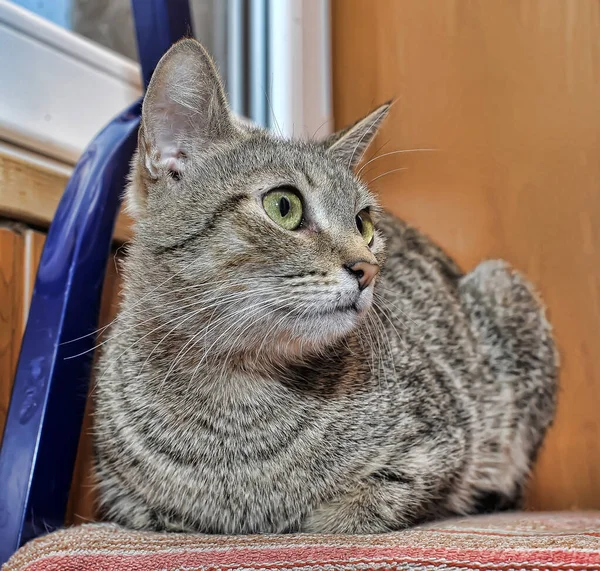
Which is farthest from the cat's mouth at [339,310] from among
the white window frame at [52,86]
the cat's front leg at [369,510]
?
the white window frame at [52,86]

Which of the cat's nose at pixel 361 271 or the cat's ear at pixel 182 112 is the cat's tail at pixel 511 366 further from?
the cat's ear at pixel 182 112

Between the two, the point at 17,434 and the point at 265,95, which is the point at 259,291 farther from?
the point at 265,95

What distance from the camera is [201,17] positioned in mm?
2270

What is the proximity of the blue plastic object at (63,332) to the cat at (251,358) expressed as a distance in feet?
0.23

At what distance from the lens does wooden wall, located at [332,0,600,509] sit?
73.4 inches

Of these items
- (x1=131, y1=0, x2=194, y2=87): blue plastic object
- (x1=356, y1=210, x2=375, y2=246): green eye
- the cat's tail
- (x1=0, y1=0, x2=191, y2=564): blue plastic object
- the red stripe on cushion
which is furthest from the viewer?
the cat's tail

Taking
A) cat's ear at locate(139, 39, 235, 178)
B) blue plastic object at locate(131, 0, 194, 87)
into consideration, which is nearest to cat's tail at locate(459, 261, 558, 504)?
cat's ear at locate(139, 39, 235, 178)

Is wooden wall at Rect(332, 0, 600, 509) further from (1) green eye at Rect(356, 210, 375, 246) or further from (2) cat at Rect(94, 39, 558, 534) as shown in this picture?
(2) cat at Rect(94, 39, 558, 534)

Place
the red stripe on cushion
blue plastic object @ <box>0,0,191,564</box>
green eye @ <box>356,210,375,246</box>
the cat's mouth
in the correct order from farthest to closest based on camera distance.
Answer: green eye @ <box>356,210,375,246</box>
blue plastic object @ <box>0,0,191,564</box>
the cat's mouth
the red stripe on cushion

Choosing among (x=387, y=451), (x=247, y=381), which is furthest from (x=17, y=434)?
(x=387, y=451)

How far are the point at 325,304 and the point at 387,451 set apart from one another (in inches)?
12.2

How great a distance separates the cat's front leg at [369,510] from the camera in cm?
103

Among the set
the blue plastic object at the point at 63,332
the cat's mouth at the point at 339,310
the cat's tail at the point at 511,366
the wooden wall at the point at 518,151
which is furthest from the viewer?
the wooden wall at the point at 518,151

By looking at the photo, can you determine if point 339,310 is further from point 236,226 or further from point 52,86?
point 52,86
